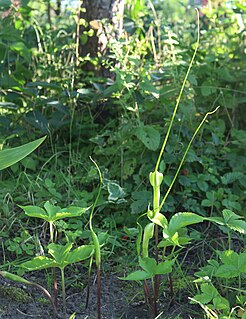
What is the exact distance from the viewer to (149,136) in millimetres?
2723

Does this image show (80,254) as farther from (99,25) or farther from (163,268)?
(99,25)

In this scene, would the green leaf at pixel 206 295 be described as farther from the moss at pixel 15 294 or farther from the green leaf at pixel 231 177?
the green leaf at pixel 231 177

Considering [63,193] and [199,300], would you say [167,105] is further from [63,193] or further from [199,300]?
[199,300]

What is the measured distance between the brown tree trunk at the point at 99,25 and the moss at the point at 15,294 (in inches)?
57.1

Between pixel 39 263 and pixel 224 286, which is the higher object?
pixel 39 263

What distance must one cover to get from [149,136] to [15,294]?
942 millimetres

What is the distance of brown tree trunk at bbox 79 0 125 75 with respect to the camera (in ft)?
10.5

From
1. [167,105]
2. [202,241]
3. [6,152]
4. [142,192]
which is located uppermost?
[6,152]

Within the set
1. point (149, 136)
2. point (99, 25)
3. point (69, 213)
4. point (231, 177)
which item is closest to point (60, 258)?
point (69, 213)

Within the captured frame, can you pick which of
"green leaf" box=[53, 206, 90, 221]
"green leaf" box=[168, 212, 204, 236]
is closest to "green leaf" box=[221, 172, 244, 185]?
"green leaf" box=[168, 212, 204, 236]

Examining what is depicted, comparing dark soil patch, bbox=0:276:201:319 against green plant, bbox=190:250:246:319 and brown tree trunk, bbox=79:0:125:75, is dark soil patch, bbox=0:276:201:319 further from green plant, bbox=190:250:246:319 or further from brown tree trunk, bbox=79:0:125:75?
brown tree trunk, bbox=79:0:125:75

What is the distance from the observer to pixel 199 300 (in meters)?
1.89

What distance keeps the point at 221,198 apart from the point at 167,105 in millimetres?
525

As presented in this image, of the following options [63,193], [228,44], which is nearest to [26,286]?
[63,193]
